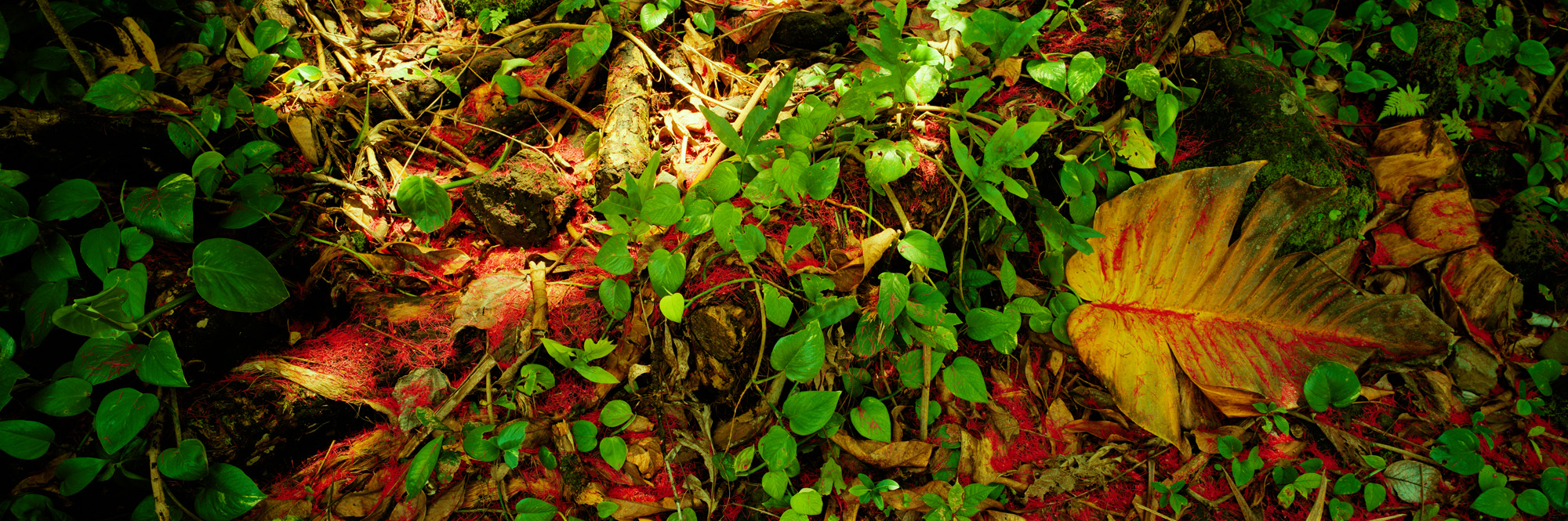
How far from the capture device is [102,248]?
1.58m

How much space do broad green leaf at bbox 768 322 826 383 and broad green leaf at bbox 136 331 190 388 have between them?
1.48m

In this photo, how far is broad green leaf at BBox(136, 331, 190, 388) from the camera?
4.92 feet

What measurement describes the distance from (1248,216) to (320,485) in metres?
2.94

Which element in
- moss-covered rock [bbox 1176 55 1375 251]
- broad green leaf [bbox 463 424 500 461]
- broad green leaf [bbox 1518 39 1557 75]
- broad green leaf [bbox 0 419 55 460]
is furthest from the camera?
broad green leaf [bbox 1518 39 1557 75]

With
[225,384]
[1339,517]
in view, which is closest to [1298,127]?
[1339,517]

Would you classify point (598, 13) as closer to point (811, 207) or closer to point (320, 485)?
point (811, 207)

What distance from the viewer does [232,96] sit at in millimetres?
A: 1961

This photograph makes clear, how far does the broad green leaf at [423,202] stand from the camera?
1775 mm

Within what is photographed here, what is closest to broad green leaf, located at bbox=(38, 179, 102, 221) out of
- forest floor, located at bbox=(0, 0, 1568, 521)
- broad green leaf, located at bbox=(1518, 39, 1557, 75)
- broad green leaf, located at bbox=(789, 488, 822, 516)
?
forest floor, located at bbox=(0, 0, 1568, 521)

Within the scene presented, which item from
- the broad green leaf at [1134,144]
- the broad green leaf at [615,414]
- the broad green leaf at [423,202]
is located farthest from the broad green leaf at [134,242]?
the broad green leaf at [1134,144]

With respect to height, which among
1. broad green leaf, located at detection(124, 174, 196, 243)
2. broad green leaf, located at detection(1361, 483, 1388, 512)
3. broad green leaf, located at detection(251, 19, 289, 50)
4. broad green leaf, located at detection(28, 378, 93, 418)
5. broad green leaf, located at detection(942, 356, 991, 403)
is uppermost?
broad green leaf, located at detection(251, 19, 289, 50)

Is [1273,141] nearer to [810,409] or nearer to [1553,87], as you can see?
[1553,87]

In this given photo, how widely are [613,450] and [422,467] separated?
0.50 meters

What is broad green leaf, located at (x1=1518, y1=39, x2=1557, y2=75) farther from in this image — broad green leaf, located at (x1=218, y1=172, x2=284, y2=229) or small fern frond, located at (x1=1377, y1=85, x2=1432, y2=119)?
broad green leaf, located at (x1=218, y1=172, x2=284, y2=229)
